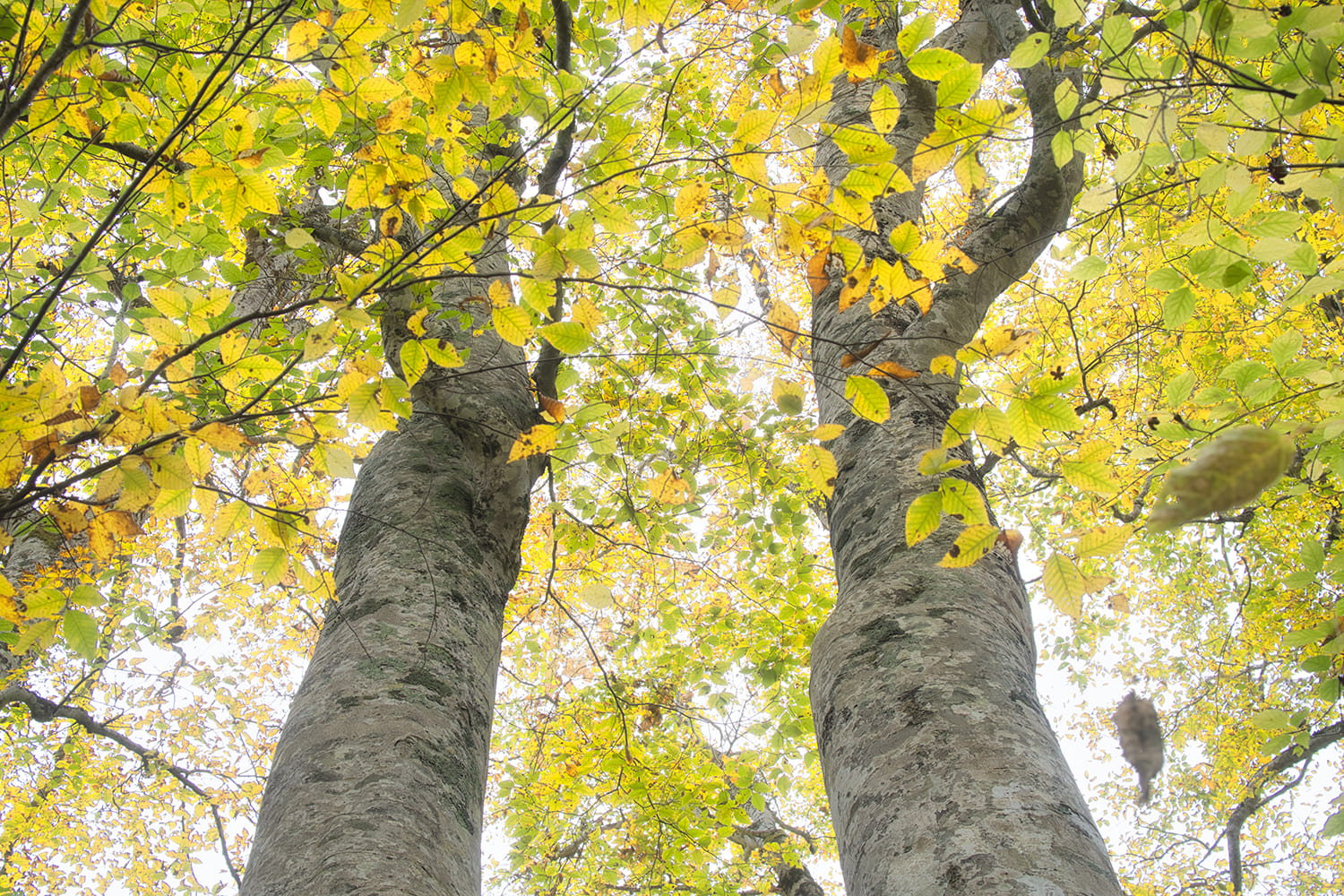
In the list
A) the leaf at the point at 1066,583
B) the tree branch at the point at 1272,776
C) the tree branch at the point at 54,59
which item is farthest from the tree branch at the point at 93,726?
the tree branch at the point at 1272,776

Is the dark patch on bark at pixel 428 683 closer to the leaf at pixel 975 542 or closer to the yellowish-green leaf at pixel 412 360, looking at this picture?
the yellowish-green leaf at pixel 412 360

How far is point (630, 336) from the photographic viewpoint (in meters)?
5.72

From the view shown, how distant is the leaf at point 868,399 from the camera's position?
1.46 meters

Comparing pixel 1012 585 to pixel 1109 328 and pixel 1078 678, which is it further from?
pixel 1078 678

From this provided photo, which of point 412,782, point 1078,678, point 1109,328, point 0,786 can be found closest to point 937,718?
point 412,782

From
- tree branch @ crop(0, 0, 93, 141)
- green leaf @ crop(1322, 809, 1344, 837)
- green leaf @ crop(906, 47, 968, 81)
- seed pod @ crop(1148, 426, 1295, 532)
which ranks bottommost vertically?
green leaf @ crop(1322, 809, 1344, 837)

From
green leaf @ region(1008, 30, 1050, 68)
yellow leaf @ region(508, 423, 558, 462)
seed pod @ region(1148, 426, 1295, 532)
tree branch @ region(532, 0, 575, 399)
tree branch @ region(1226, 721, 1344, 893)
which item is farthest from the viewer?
tree branch @ region(1226, 721, 1344, 893)

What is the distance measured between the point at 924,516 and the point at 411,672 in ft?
4.42

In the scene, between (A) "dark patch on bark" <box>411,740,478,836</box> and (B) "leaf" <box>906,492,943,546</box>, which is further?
(A) "dark patch on bark" <box>411,740,478,836</box>

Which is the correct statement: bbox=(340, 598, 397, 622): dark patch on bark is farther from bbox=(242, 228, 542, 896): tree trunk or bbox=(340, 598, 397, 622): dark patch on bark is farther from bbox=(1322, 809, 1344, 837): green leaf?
bbox=(1322, 809, 1344, 837): green leaf

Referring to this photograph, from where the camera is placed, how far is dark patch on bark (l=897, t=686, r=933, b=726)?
60.6 inches

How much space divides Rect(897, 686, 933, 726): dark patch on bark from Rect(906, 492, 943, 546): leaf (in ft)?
1.36

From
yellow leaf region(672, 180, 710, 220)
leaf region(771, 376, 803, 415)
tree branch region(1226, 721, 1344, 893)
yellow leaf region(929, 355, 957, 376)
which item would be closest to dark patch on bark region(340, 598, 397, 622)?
leaf region(771, 376, 803, 415)

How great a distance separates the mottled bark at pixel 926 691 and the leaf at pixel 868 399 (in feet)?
0.42
